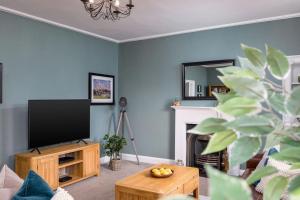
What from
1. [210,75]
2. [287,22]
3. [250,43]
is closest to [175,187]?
[210,75]

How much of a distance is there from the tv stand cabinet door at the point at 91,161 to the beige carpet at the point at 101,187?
0.12 meters

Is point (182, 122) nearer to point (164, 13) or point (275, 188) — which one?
point (164, 13)

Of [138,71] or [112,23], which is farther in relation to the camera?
[138,71]

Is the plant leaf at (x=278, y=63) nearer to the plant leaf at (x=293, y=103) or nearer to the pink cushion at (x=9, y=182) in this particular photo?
the plant leaf at (x=293, y=103)

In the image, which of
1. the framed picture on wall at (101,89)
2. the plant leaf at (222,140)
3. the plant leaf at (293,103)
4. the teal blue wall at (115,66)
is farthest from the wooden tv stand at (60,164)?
the plant leaf at (293,103)

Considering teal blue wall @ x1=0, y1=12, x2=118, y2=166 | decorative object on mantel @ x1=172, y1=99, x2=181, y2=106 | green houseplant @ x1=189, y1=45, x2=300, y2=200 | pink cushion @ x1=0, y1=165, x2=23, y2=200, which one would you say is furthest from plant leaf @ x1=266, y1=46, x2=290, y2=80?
decorative object on mantel @ x1=172, y1=99, x2=181, y2=106

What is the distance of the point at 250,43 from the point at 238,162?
4.62 meters

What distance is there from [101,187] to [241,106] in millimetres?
4094

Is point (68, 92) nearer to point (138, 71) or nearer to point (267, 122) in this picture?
point (138, 71)

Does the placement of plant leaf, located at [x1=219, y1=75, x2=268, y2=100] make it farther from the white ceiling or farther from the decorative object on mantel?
the decorative object on mantel

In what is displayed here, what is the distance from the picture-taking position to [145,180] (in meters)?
3.10

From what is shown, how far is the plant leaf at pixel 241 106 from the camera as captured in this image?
406mm

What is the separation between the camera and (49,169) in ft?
12.7

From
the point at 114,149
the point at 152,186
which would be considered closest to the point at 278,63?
the point at 152,186
